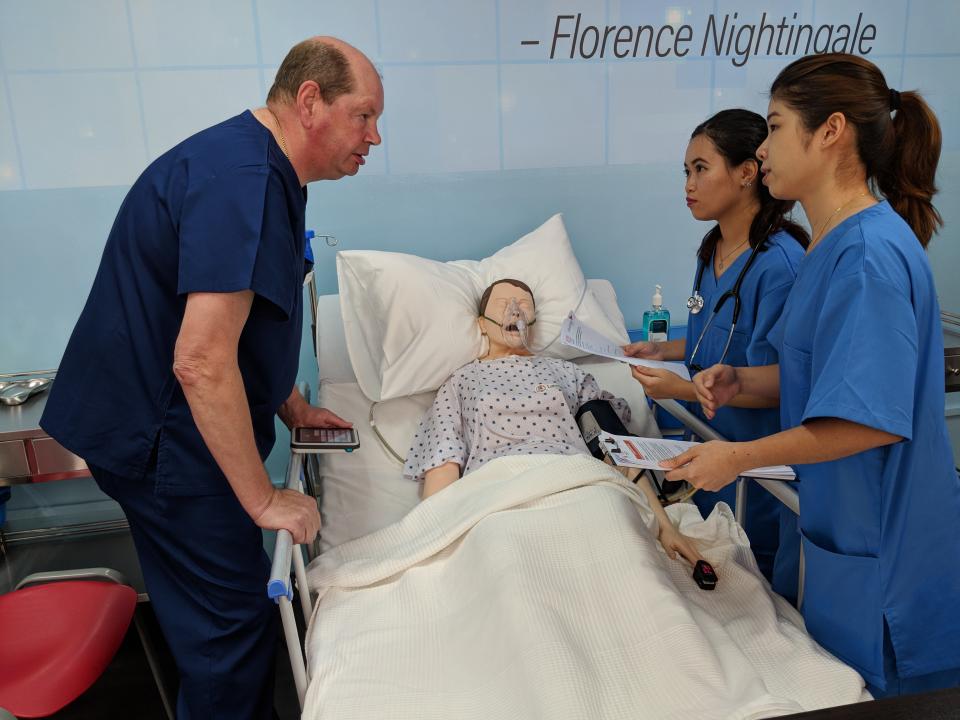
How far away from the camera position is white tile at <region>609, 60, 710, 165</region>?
119 inches

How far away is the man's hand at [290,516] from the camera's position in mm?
1525

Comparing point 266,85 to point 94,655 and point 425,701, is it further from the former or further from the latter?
point 425,701

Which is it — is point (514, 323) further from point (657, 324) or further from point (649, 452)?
point (649, 452)

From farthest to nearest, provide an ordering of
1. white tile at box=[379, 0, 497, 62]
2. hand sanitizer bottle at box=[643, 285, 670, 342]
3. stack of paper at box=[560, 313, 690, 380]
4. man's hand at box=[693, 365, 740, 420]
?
hand sanitizer bottle at box=[643, 285, 670, 342] → white tile at box=[379, 0, 497, 62] → stack of paper at box=[560, 313, 690, 380] → man's hand at box=[693, 365, 740, 420]

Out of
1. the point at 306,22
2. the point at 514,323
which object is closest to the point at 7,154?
the point at 306,22

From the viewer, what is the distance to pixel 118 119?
2.72 meters

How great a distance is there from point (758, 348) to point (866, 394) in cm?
64

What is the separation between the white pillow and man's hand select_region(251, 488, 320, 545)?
3.02 ft

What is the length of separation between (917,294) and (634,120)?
1927 millimetres

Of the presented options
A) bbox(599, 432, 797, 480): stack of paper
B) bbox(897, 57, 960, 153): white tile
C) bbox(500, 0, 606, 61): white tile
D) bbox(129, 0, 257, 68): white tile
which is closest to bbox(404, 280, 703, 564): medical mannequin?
bbox(599, 432, 797, 480): stack of paper

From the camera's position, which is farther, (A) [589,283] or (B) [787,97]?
(A) [589,283]

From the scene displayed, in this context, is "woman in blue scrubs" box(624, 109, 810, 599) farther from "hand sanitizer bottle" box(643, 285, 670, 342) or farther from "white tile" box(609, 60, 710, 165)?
"white tile" box(609, 60, 710, 165)

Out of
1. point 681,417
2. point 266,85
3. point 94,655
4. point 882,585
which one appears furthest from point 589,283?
point 94,655

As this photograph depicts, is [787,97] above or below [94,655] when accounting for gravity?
above
